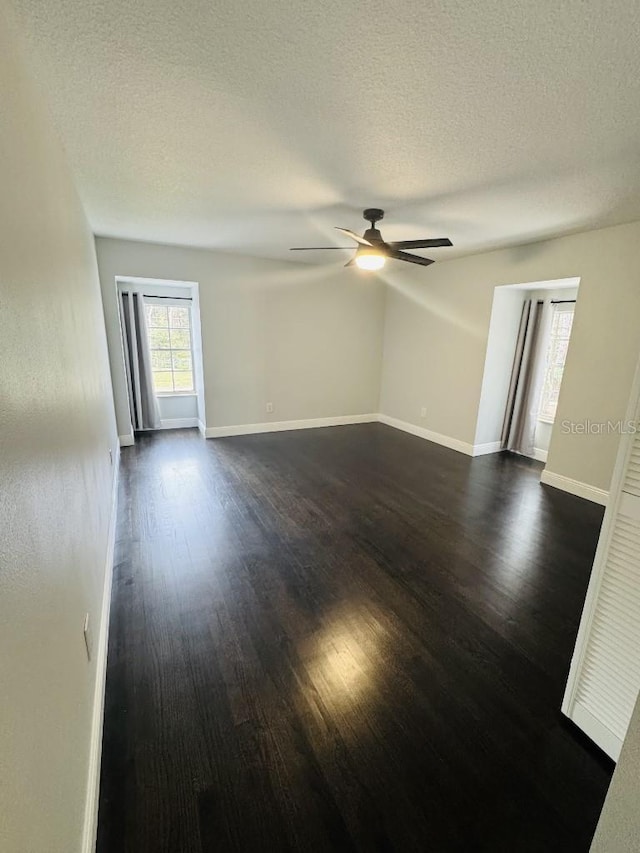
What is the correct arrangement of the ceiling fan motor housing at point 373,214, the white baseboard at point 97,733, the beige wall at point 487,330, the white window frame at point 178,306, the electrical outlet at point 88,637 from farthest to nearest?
the white window frame at point 178,306 → the beige wall at point 487,330 → the ceiling fan motor housing at point 373,214 → the electrical outlet at point 88,637 → the white baseboard at point 97,733

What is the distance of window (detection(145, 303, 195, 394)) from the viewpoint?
5.43 meters

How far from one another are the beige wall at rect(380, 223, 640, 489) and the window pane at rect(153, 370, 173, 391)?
3.42 meters

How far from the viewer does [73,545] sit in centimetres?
129

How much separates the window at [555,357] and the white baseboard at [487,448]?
2.03 feet

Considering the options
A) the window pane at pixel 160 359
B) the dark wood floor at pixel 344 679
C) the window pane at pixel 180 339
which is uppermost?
the window pane at pixel 180 339

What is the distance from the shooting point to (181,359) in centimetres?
571

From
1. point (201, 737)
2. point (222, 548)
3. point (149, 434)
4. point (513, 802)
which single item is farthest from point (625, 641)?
point (149, 434)

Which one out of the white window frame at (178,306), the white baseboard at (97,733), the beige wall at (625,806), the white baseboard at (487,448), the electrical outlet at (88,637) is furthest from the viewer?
the white window frame at (178,306)

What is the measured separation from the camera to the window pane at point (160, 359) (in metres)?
5.51

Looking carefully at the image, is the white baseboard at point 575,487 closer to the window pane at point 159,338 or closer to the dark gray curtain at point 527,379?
the dark gray curtain at point 527,379

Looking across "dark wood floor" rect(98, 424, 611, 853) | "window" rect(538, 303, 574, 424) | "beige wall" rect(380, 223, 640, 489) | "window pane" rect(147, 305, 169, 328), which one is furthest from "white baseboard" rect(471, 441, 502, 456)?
"window pane" rect(147, 305, 169, 328)

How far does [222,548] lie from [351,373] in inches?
159

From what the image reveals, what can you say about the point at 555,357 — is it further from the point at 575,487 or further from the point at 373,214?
the point at 373,214

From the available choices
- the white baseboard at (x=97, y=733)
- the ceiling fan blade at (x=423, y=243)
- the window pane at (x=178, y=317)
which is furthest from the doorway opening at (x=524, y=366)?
the white baseboard at (x=97, y=733)
